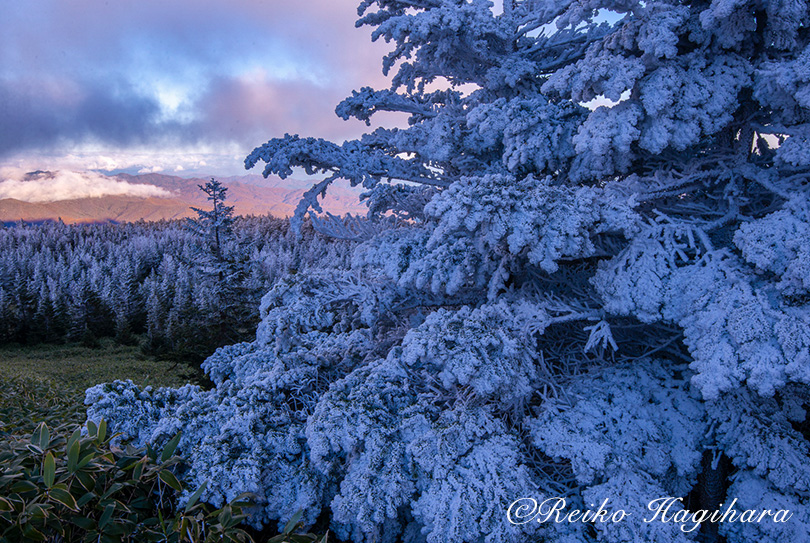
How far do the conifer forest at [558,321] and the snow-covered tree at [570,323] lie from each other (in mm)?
13

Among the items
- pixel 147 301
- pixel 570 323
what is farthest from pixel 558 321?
pixel 147 301

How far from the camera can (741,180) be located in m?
2.89

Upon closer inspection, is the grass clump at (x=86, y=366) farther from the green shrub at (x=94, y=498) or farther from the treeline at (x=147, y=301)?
the green shrub at (x=94, y=498)

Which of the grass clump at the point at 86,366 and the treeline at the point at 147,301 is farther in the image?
the treeline at the point at 147,301

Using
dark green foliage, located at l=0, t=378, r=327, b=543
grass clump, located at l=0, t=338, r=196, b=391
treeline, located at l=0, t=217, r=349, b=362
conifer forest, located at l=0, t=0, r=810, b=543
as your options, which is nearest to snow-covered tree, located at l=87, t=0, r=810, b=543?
conifer forest, located at l=0, t=0, r=810, b=543

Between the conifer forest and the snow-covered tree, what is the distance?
1 cm

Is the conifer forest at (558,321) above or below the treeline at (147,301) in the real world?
above

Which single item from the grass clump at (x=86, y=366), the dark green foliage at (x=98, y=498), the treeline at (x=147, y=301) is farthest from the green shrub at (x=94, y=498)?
the treeline at (x=147, y=301)

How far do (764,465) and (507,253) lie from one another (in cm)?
165

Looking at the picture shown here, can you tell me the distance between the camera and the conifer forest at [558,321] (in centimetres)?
217

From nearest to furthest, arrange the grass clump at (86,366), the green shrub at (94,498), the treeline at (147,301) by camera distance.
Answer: the green shrub at (94,498) → the grass clump at (86,366) → the treeline at (147,301)

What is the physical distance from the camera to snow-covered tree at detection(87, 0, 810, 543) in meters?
2.17

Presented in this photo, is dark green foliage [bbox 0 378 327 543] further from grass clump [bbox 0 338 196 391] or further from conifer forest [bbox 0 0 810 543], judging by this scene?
grass clump [bbox 0 338 196 391]

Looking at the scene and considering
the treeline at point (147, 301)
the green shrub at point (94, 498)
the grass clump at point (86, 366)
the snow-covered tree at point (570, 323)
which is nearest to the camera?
the green shrub at point (94, 498)
